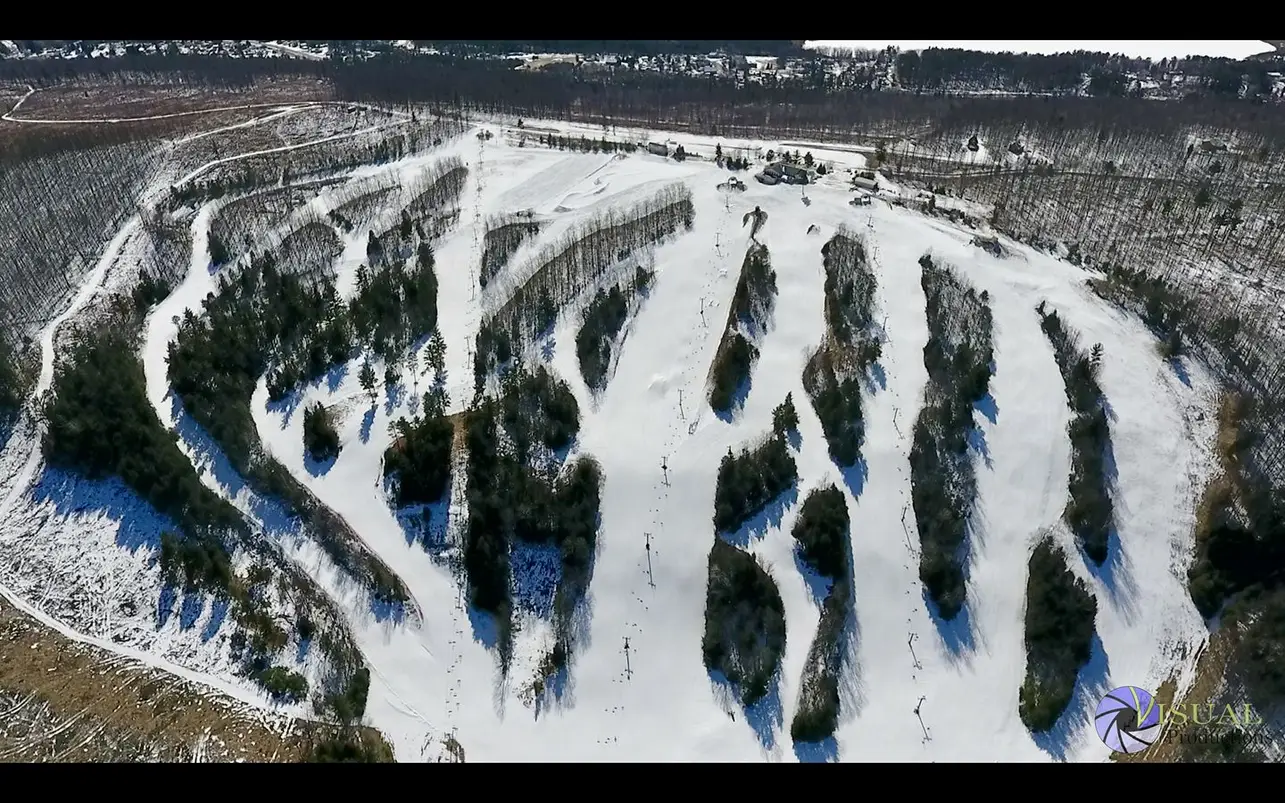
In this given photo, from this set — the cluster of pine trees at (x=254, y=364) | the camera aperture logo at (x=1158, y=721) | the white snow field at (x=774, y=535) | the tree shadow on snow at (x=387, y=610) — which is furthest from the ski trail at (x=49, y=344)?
the camera aperture logo at (x=1158, y=721)

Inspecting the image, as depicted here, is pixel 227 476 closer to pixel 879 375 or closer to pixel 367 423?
pixel 367 423

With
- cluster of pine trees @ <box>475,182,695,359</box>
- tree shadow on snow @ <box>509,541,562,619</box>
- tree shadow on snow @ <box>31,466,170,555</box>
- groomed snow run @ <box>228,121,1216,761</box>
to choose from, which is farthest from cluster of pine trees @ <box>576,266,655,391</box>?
tree shadow on snow @ <box>31,466,170,555</box>

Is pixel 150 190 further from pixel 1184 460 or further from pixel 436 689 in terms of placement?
pixel 1184 460

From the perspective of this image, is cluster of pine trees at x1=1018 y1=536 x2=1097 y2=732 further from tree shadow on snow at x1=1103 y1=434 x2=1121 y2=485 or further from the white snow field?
tree shadow on snow at x1=1103 y1=434 x2=1121 y2=485

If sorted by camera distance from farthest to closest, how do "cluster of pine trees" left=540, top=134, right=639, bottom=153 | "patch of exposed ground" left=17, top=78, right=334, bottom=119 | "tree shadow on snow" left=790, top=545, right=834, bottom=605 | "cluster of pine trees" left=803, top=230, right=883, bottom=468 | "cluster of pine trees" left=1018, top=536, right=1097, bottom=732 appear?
"patch of exposed ground" left=17, top=78, right=334, bottom=119 < "cluster of pine trees" left=540, top=134, right=639, bottom=153 < "cluster of pine trees" left=803, top=230, right=883, bottom=468 < "tree shadow on snow" left=790, top=545, right=834, bottom=605 < "cluster of pine trees" left=1018, top=536, right=1097, bottom=732

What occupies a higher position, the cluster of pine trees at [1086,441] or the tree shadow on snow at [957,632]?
the cluster of pine trees at [1086,441]

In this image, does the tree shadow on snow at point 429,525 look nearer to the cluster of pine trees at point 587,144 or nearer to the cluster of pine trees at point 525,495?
the cluster of pine trees at point 525,495

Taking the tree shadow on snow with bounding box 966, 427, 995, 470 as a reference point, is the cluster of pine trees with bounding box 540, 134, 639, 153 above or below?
above
